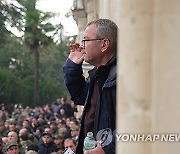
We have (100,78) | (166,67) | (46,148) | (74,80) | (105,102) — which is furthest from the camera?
(46,148)

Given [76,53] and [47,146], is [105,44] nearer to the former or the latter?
[76,53]

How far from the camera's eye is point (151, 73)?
7.88 feet

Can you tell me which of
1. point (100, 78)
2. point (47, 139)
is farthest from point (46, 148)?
point (100, 78)

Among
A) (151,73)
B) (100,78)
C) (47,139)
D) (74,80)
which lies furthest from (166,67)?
(47,139)

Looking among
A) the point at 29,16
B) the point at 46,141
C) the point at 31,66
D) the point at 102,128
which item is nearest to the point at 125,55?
the point at 102,128

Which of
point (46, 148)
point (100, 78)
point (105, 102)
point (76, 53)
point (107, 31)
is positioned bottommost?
point (46, 148)

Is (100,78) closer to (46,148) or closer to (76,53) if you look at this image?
(76,53)

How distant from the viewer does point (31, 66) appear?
172ft

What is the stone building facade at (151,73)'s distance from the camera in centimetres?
239

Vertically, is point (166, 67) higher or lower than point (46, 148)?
higher

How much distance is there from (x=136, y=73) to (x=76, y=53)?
5.39 feet

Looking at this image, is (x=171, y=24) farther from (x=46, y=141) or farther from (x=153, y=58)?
(x=46, y=141)

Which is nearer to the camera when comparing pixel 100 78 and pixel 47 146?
pixel 100 78

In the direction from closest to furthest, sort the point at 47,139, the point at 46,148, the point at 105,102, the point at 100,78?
the point at 105,102 → the point at 100,78 → the point at 46,148 → the point at 47,139
